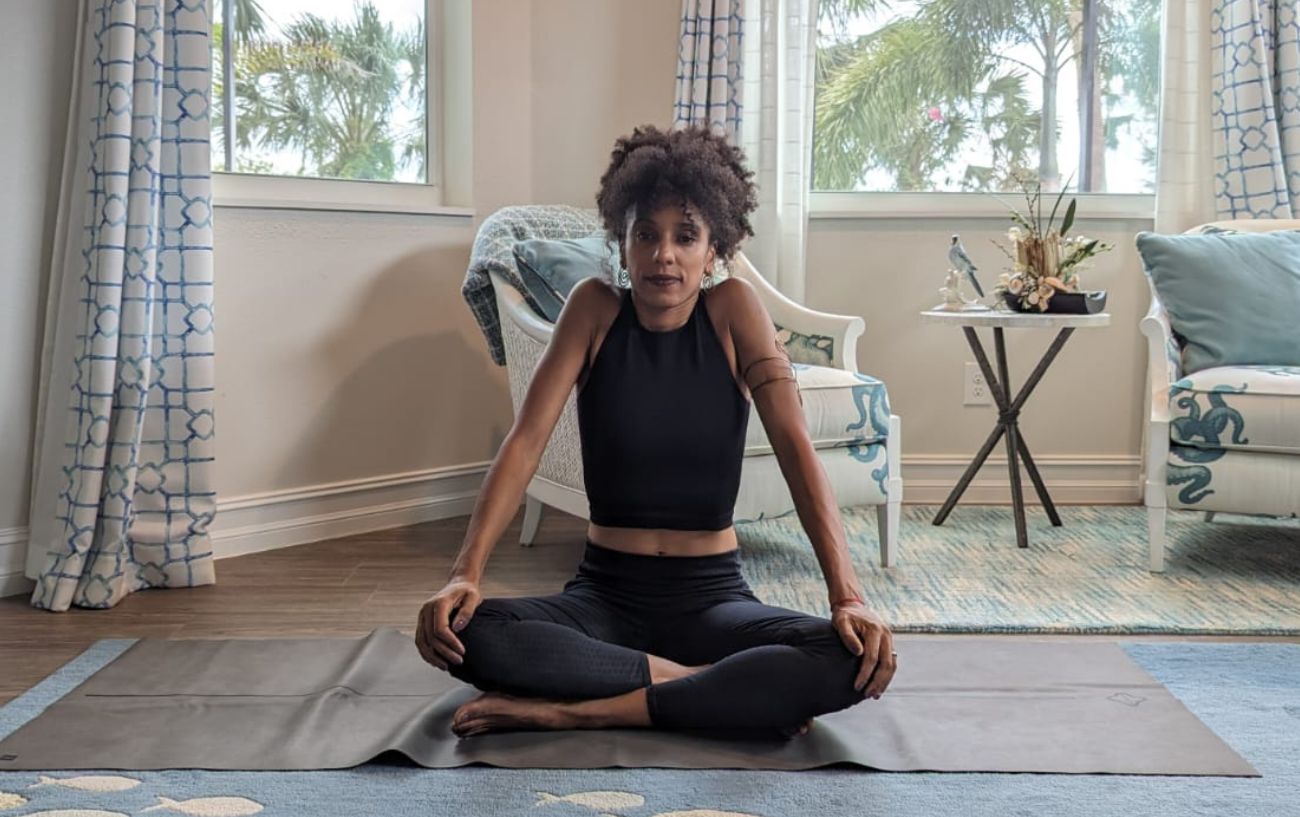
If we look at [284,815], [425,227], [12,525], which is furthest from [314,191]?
[284,815]

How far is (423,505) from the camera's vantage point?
371 centimetres

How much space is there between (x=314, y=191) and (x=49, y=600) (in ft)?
4.34

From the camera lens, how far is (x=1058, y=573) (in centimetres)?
304

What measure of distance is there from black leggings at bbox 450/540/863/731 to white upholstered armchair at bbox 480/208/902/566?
3.00 ft

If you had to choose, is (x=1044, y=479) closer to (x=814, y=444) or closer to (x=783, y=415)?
(x=814, y=444)

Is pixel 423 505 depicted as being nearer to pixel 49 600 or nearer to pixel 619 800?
pixel 49 600

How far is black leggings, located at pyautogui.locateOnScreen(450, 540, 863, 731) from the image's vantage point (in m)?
1.79

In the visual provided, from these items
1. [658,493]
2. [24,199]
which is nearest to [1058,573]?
[658,493]

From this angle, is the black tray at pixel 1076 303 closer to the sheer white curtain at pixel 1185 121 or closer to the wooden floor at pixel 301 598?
the sheer white curtain at pixel 1185 121

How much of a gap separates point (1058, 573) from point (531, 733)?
1.62m

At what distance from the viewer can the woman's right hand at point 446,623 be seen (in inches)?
70.0

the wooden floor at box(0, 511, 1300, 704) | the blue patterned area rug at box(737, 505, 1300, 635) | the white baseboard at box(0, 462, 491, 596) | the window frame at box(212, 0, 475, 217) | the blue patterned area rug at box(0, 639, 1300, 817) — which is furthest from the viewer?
the window frame at box(212, 0, 475, 217)

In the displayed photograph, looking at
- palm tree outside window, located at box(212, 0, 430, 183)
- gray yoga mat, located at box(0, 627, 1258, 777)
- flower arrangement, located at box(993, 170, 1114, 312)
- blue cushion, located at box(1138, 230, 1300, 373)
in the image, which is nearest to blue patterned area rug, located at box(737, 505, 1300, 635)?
gray yoga mat, located at box(0, 627, 1258, 777)

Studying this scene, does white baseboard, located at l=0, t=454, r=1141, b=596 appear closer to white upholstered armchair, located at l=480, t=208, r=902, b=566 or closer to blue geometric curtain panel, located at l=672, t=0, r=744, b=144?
white upholstered armchair, located at l=480, t=208, r=902, b=566
